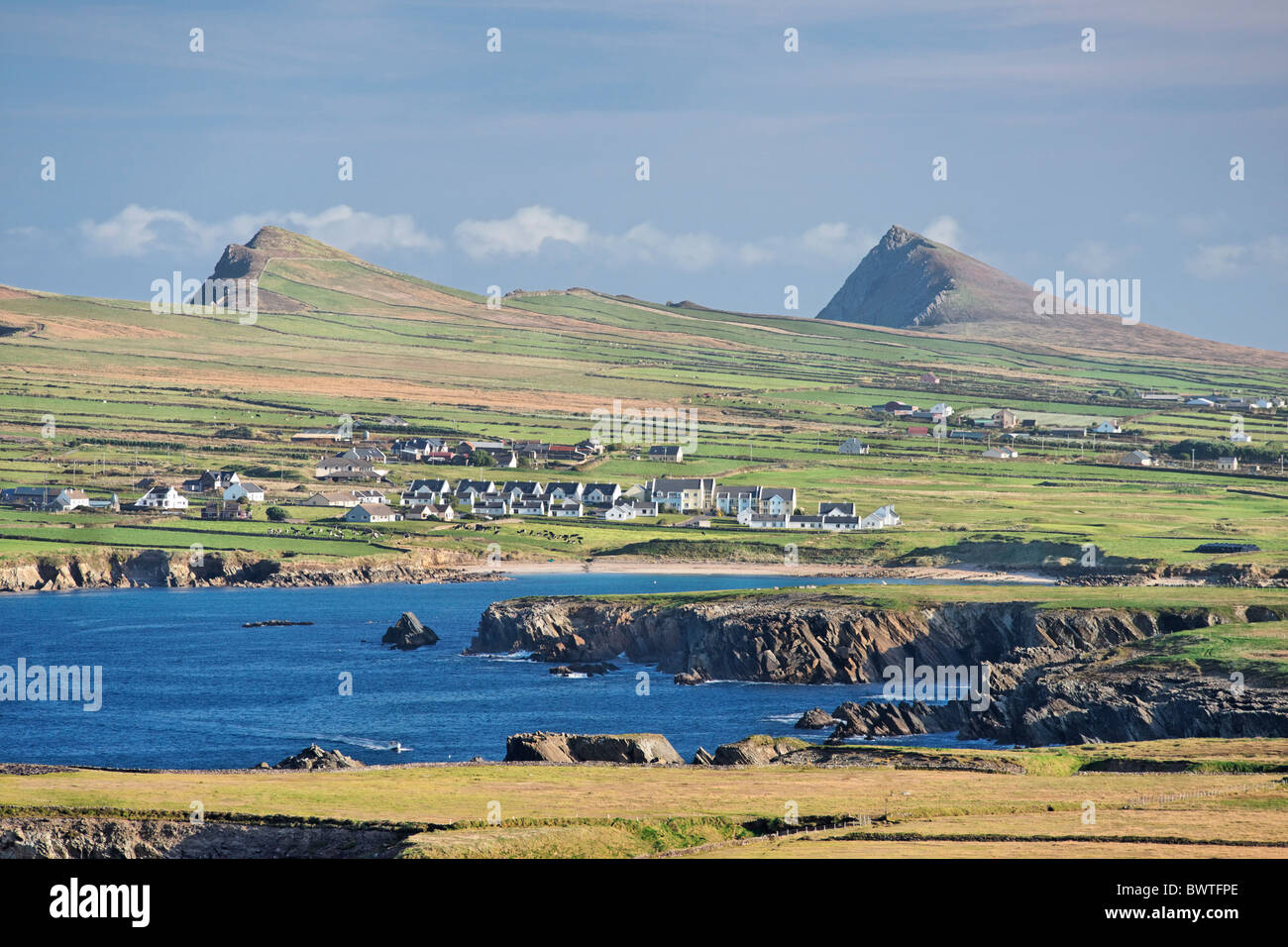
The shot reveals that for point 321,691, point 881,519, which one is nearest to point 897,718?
point 321,691

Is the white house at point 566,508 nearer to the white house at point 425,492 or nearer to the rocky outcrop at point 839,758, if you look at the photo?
the white house at point 425,492

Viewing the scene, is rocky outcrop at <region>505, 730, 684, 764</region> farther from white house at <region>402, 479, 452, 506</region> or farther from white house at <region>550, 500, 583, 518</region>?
white house at <region>550, 500, 583, 518</region>

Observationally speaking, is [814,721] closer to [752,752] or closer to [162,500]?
[752,752]

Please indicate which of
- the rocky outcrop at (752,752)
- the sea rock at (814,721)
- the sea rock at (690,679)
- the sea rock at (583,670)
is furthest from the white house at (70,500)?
the rocky outcrop at (752,752)

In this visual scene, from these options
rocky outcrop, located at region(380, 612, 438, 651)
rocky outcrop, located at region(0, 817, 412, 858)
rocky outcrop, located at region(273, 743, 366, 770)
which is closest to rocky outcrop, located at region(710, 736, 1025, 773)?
rocky outcrop, located at region(273, 743, 366, 770)
